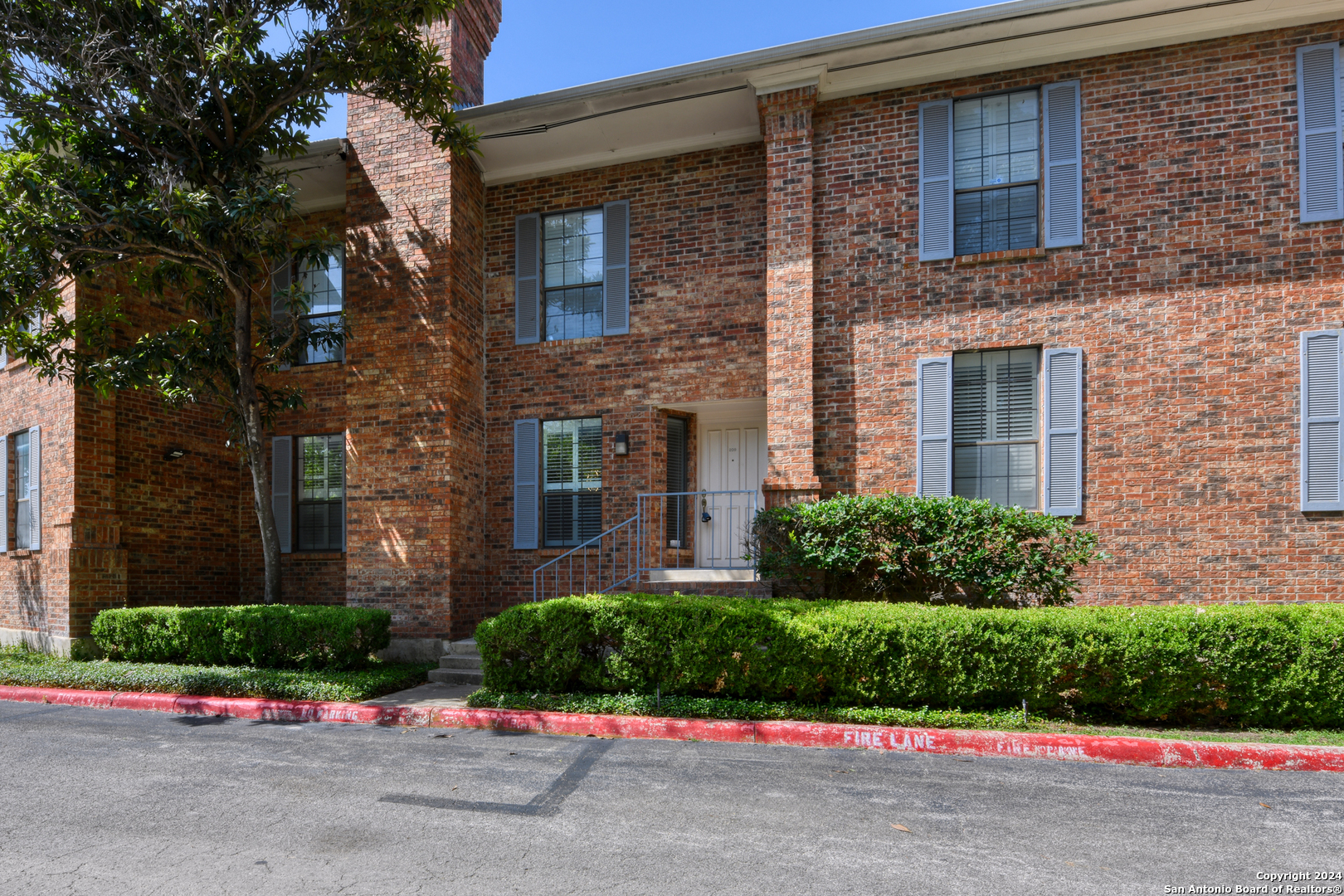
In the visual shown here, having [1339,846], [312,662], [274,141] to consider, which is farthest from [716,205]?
[1339,846]

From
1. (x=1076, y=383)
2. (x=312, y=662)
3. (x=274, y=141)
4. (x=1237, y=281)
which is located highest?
(x=274, y=141)

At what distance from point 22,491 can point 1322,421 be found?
1618 cm

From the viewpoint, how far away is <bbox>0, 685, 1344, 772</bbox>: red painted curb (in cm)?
527

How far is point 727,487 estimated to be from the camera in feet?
33.3

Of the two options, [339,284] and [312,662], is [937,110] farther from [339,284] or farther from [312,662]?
[312,662]

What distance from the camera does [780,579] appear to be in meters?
8.37

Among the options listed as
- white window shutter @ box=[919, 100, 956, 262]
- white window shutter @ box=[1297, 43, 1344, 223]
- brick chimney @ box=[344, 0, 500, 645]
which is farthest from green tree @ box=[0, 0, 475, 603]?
white window shutter @ box=[1297, 43, 1344, 223]

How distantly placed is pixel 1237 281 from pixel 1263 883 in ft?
21.4

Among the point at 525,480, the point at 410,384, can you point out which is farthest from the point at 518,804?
the point at 410,384

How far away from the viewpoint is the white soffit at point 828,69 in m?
7.82

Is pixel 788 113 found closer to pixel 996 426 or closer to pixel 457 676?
pixel 996 426

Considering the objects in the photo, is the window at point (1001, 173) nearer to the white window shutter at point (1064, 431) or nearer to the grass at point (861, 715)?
the white window shutter at point (1064, 431)

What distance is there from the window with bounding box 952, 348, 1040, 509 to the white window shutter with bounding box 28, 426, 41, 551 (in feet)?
38.9

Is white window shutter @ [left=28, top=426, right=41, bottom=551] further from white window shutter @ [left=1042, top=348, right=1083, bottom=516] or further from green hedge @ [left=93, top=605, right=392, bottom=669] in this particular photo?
white window shutter @ [left=1042, top=348, right=1083, bottom=516]
